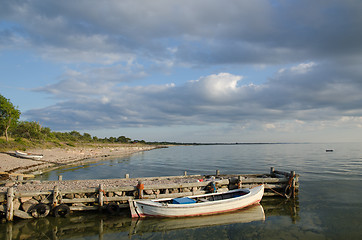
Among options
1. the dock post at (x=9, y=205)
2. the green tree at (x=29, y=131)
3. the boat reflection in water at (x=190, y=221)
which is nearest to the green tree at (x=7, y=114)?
the green tree at (x=29, y=131)

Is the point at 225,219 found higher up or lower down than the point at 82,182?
lower down

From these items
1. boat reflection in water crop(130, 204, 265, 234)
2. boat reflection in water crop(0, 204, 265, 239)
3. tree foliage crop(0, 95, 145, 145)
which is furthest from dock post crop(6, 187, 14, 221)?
tree foliage crop(0, 95, 145, 145)

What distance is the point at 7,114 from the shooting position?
62844mm

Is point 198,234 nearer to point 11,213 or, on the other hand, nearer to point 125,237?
point 125,237

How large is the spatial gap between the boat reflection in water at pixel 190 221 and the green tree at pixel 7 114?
6295 cm

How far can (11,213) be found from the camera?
1477cm

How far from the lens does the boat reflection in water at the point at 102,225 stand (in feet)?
44.2

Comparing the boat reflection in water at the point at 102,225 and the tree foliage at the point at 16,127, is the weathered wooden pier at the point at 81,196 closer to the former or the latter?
the boat reflection in water at the point at 102,225

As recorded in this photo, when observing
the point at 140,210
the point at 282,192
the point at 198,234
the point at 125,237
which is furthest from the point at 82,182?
the point at 282,192

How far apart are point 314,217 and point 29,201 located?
19776 millimetres

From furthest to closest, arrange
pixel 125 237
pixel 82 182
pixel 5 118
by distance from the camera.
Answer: pixel 5 118, pixel 82 182, pixel 125 237

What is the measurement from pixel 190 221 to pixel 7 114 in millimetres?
67423

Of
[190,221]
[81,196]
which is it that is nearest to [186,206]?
[190,221]

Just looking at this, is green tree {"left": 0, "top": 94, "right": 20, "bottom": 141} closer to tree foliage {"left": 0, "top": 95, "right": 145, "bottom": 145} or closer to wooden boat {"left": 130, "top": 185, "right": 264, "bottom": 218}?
tree foliage {"left": 0, "top": 95, "right": 145, "bottom": 145}
